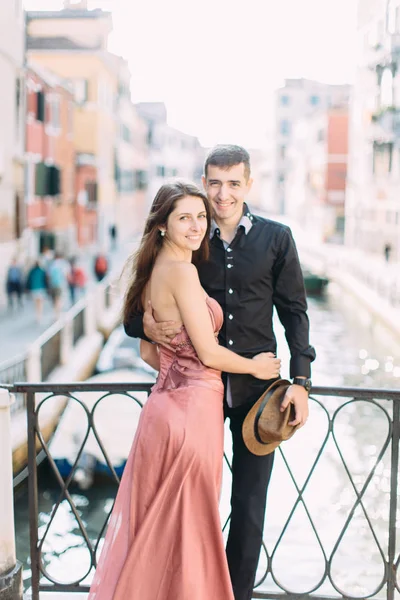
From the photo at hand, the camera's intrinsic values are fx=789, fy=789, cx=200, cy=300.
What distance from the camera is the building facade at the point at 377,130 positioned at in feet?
104

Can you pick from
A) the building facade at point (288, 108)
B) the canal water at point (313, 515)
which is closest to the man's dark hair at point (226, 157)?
the canal water at point (313, 515)

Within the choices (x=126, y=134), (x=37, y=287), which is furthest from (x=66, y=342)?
(x=126, y=134)

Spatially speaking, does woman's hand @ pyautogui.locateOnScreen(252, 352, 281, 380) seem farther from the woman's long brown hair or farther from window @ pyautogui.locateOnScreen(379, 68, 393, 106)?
window @ pyautogui.locateOnScreen(379, 68, 393, 106)

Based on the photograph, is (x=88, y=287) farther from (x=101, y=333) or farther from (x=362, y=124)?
(x=362, y=124)

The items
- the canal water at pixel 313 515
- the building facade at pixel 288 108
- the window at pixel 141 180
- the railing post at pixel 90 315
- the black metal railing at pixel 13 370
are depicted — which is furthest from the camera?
the building facade at pixel 288 108

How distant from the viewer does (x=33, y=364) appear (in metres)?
11.0

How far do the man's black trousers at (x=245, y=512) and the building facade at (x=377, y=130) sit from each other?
29.8 metres

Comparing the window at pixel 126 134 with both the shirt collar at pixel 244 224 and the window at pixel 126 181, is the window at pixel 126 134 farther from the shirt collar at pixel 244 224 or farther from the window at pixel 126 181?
the shirt collar at pixel 244 224

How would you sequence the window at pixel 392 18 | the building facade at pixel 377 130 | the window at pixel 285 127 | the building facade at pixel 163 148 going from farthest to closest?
the window at pixel 285 127 < the building facade at pixel 163 148 < the building facade at pixel 377 130 < the window at pixel 392 18

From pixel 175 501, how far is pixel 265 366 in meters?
0.51

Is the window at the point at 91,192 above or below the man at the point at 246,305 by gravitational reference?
above

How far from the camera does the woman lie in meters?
2.39

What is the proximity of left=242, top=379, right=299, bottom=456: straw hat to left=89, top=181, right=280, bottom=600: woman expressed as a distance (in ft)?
0.33

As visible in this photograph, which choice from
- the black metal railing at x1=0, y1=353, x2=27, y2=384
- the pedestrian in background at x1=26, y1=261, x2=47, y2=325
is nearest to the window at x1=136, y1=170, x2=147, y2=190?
the pedestrian in background at x1=26, y1=261, x2=47, y2=325
